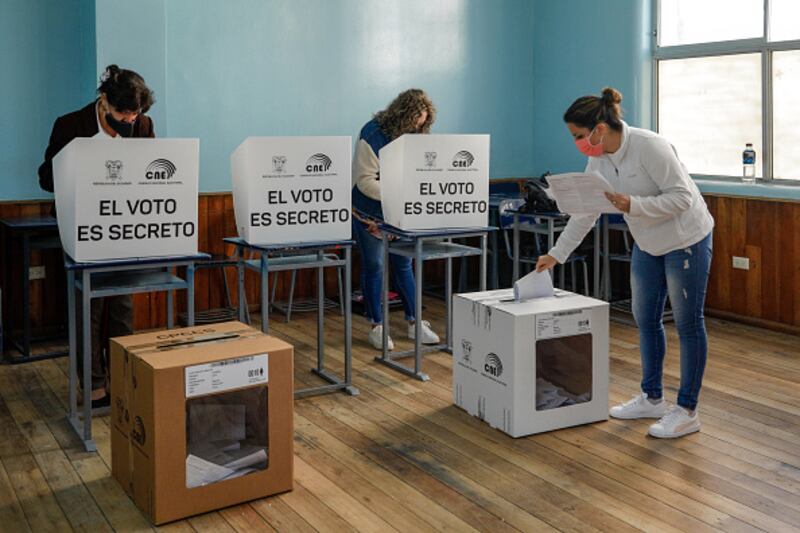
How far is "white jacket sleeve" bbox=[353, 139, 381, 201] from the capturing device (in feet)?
15.8

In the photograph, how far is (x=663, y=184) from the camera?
3.28 meters

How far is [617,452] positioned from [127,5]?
3.55m

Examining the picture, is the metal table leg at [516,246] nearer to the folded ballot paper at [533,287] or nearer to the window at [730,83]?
the window at [730,83]

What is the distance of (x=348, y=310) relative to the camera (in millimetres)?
4141

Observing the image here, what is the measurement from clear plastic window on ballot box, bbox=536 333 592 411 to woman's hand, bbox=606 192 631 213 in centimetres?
57

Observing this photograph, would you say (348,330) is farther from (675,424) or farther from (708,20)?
(708,20)

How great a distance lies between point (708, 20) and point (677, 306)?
3104mm

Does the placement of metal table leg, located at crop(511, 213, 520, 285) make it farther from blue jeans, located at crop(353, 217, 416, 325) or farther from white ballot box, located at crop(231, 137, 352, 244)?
white ballot box, located at crop(231, 137, 352, 244)

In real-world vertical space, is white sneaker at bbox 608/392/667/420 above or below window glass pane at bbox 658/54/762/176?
below

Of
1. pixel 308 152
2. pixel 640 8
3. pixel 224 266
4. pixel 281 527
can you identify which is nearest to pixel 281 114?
pixel 224 266

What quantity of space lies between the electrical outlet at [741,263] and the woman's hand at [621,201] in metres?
2.58

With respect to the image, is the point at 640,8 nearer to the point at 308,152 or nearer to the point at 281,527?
the point at 308,152

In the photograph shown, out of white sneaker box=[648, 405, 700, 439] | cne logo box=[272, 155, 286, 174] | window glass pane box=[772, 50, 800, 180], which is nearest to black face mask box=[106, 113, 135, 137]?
cne logo box=[272, 155, 286, 174]

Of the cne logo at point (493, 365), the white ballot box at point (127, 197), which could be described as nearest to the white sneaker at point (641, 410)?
the cne logo at point (493, 365)
